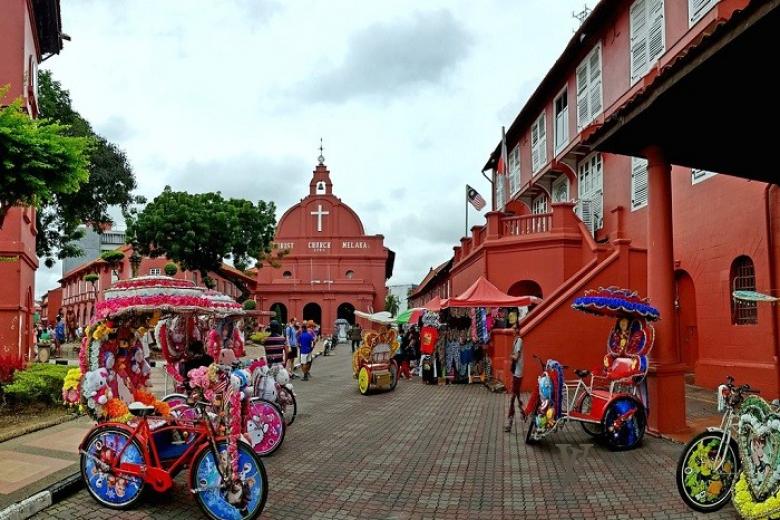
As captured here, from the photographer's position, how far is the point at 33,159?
8266mm

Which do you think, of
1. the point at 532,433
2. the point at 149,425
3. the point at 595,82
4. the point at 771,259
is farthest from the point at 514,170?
the point at 149,425

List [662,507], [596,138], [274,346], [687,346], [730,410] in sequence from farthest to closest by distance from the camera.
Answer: [687,346] → [274,346] → [596,138] → [662,507] → [730,410]

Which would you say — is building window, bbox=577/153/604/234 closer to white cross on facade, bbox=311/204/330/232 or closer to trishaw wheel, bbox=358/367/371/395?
trishaw wheel, bbox=358/367/371/395

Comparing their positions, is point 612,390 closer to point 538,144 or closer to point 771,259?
point 771,259

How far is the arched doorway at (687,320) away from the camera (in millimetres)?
13414

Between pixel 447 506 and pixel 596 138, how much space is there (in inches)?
235

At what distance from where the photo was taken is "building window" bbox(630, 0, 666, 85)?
45.7 feet

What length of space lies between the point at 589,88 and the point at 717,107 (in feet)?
37.2

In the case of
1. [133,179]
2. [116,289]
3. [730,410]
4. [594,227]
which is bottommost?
[730,410]

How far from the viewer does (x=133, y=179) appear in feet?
84.0

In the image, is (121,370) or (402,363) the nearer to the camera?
(121,370)

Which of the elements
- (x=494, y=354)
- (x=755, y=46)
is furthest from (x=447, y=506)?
(x=494, y=354)

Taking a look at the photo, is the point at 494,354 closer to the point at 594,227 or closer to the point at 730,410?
the point at 594,227

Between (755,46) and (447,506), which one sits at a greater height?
(755,46)
